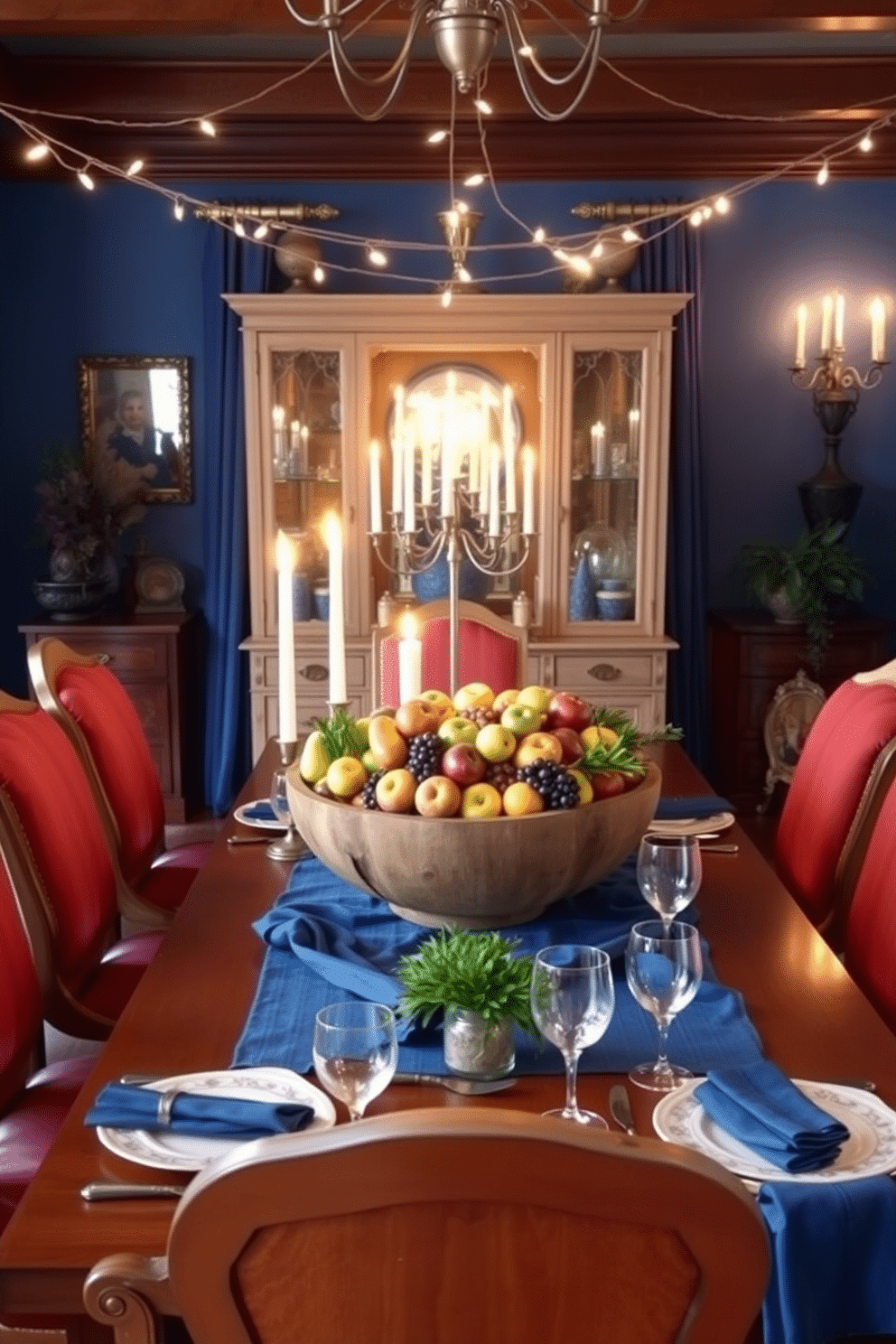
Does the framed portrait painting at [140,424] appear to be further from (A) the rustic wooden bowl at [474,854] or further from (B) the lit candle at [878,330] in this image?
(A) the rustic wooden bowl at [474,854]

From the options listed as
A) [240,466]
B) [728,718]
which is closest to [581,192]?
[240,466]

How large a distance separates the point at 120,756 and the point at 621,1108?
1.61m

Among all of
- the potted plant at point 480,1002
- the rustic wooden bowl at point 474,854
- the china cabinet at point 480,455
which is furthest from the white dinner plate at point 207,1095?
the china cabinet at point 480,455

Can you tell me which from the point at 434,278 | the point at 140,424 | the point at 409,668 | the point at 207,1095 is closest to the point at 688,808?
the point at 409,668

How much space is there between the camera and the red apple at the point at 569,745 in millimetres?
Result: 1824

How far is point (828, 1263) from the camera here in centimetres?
112

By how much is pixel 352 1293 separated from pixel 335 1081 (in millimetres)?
396

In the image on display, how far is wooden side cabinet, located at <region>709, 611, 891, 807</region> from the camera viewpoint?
4.57m

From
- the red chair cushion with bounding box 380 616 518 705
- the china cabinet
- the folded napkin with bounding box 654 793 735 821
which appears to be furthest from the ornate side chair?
the china cabinet

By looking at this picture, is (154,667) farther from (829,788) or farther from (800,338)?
(829,788)

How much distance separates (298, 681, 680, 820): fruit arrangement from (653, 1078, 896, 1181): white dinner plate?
18.6 inches

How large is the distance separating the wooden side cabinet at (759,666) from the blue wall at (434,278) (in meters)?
0.33

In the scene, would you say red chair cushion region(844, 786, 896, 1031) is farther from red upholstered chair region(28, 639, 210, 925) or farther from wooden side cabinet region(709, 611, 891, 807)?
wooden side cabinet region(709, 611, 891, 807)

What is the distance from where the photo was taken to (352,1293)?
2.67 feet
